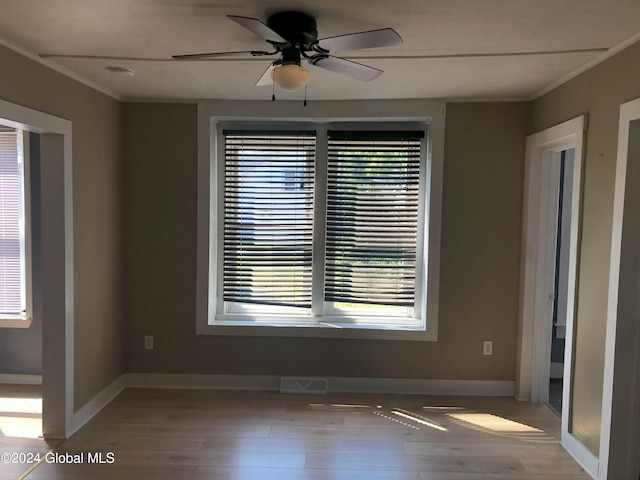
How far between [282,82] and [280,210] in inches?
79.3

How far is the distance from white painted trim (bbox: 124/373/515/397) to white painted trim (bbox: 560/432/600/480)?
81 cm

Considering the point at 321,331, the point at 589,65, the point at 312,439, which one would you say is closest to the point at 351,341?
the point at 321,331

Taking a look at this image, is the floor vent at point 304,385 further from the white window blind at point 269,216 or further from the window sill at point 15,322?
the window sill at point 15,322

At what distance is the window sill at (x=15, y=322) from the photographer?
12.4ft

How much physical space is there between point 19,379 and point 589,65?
16.2ft

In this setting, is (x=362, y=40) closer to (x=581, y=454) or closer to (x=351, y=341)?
(x=351, y=341)

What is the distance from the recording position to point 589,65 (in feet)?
8.60

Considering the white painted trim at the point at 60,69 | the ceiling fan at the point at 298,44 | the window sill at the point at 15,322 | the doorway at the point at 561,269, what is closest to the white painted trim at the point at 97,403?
the window sill at the point at 15,322

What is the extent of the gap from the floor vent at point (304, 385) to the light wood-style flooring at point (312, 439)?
0.28ft

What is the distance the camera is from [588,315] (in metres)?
2.65

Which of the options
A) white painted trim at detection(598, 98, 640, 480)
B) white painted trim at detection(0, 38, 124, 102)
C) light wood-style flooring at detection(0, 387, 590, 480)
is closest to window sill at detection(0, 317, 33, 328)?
light wood-style flooring at detection(0, 387, 590, 480)

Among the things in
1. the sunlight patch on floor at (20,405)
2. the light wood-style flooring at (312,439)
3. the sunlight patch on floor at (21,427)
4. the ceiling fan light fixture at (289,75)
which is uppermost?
the ceiling fan light fixture at (289,75)

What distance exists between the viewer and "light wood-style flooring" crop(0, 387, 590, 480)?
102 inches

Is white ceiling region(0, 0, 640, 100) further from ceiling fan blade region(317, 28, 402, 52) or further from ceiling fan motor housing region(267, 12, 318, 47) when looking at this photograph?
ceiling fan blade region(317, 28, 402, 52)
